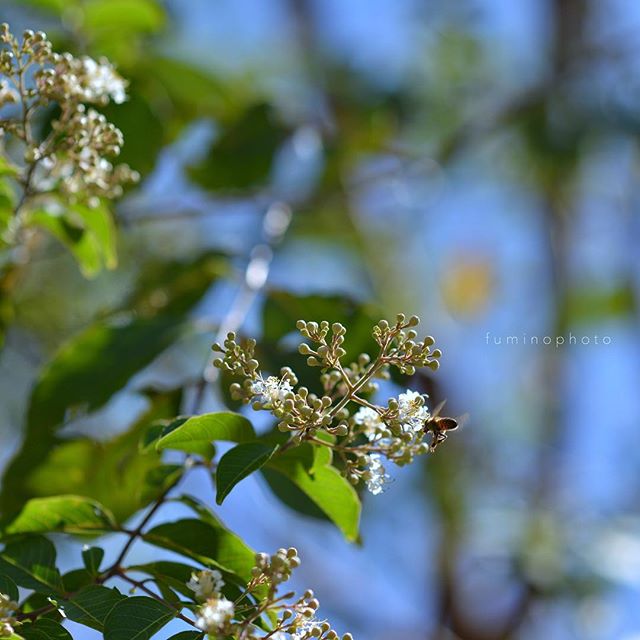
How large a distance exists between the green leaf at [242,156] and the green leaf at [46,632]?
1314 millimetres

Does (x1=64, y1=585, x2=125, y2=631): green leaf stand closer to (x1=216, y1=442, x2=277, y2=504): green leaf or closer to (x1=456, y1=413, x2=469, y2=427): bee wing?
(x1=216, y1=442, x2=277, y2=504): green leaf

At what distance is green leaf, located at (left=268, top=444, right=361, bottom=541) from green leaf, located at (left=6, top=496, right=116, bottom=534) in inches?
8.4

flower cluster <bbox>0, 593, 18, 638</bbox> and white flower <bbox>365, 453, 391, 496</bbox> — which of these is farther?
white flower <bbox>365, 453, 391, 496</bbox>

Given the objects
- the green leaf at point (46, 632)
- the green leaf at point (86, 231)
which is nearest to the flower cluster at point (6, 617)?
the green leaf at point (46, 632)

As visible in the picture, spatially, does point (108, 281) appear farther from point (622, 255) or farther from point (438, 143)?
point (622, 255)

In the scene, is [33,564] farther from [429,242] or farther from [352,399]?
[429,242]

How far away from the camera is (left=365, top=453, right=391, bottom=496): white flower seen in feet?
2.68

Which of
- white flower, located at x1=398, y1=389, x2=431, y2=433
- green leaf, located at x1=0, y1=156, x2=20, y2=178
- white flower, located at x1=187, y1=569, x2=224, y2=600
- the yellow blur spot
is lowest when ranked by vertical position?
white flower, located at x1=187, y1=569, x2=224, y2=600

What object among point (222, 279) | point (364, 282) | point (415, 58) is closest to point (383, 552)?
point (364, 282)

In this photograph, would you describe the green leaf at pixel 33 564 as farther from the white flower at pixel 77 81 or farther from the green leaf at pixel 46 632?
the white flower at pixel 77 81

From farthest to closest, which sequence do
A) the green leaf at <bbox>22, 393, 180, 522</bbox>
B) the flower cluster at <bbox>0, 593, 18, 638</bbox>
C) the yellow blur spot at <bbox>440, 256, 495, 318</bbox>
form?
the yellow blur spot at <bbox>440, 256, 495, 318</bbox> → the green leaf at <bbox>22, 393, 180, 522</bbox> → the flower cluster at <bbox>0, 593, 18, 638</bbox>

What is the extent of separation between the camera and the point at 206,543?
3.06ft

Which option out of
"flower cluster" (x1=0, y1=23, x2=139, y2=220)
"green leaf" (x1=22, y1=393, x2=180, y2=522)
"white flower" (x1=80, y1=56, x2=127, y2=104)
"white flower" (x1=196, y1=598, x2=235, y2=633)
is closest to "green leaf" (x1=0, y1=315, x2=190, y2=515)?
"green leaf" (x1=22, y1=393, x2=180, y2=522)

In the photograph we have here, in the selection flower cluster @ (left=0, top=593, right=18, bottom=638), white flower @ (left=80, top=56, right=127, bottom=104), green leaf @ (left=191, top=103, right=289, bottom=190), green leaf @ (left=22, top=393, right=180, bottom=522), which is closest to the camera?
flower cluster @ (left=0, top=593, right=18, bottom=638)
